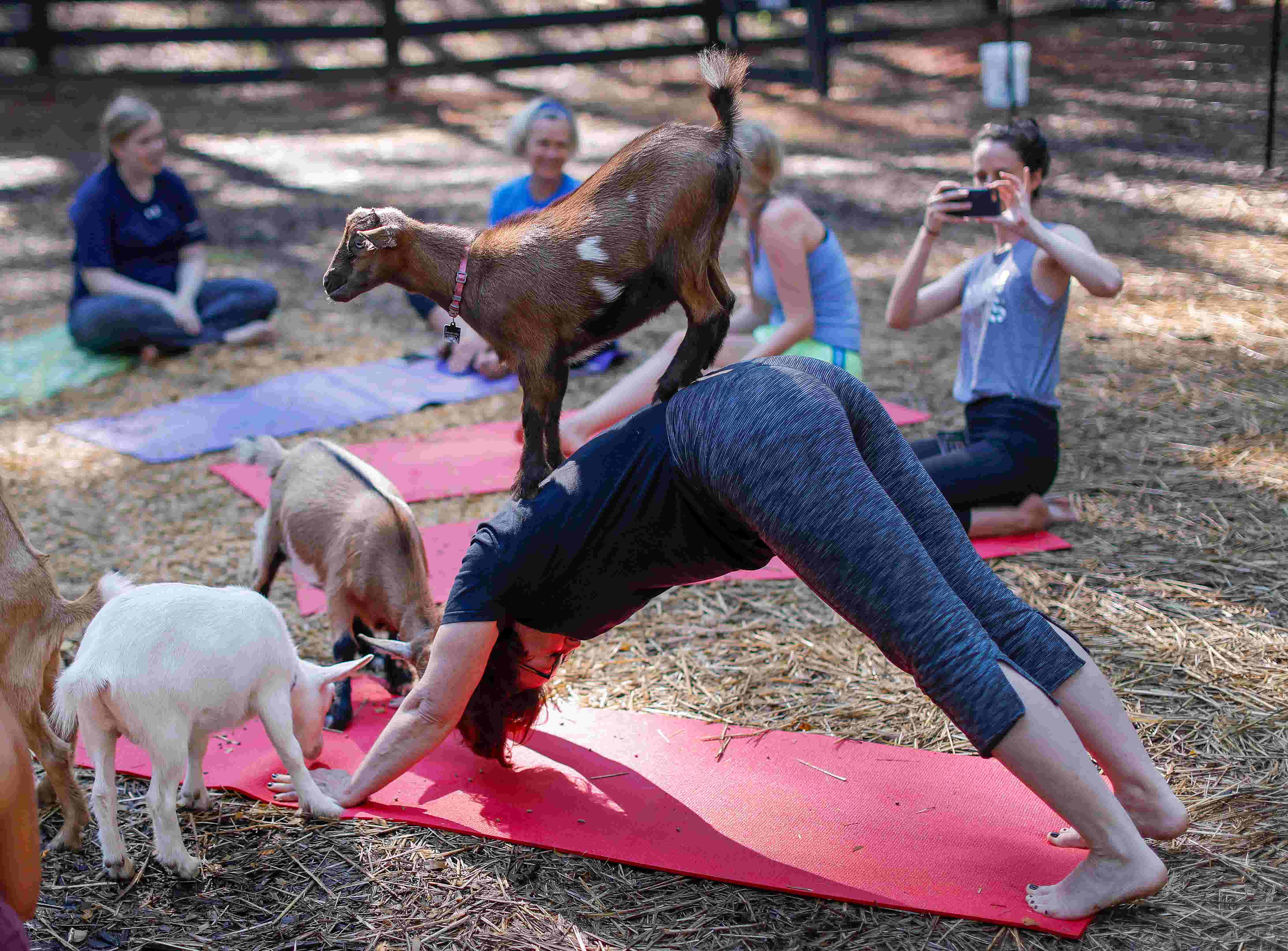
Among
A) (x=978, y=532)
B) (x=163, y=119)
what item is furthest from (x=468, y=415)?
(x=163, y=119)

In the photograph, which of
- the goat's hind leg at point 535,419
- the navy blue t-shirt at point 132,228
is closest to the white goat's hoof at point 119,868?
the goat's hind leg at point 535,419

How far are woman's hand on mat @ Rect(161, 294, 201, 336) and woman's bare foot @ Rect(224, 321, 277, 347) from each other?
0.21 metres

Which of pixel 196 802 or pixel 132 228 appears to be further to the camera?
pixel 132 228

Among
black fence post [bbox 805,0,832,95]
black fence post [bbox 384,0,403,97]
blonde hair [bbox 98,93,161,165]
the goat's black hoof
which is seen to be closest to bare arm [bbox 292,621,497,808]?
the goat's black hoof

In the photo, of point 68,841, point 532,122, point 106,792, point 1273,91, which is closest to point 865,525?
point 106,792

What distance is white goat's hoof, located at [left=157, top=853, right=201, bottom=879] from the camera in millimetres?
2359

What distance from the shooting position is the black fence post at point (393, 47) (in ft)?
41.9

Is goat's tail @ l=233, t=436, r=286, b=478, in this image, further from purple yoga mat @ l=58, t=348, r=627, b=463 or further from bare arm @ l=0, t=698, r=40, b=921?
bare arm @ l=0, t=698, r=40, b=921

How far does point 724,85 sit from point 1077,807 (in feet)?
5.13

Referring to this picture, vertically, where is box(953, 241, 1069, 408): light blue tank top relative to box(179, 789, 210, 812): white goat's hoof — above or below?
above

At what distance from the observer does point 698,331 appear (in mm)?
2322

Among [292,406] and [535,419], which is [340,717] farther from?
[292,406]

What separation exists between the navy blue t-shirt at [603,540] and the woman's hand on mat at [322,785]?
63cm

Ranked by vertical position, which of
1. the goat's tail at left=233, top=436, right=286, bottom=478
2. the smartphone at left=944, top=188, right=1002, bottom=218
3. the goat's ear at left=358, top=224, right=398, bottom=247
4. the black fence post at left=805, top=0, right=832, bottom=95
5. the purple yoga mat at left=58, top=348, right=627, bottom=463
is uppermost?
the black fence post at left=805, top=0, right=832, bottom=95
